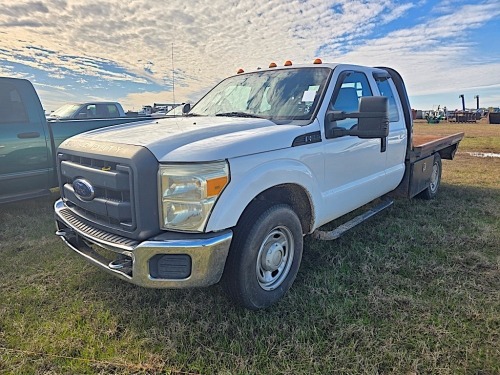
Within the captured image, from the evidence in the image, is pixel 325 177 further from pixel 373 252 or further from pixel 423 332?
pixel 423 332

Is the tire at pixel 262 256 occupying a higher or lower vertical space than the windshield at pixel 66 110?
lower

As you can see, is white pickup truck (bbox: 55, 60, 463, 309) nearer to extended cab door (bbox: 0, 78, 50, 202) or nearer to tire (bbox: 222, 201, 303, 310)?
tire (bbox: 222, 201, 303, 310)

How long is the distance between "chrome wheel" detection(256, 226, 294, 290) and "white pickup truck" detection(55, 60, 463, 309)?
10 millimetres

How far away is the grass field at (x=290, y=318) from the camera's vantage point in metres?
2.23

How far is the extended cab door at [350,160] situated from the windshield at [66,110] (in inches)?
341

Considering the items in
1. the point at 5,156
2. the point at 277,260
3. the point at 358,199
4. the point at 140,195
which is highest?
the point at 5,156

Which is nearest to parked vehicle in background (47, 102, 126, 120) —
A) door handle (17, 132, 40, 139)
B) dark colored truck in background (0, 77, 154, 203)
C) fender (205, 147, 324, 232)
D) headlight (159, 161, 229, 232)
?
dark colored truck in background (0, 77, 154, 203)

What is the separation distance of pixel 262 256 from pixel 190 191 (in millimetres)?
845

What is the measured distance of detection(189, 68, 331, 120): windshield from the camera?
3242 millimetres

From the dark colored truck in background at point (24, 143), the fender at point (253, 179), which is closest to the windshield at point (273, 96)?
the fender at point (253, 179)

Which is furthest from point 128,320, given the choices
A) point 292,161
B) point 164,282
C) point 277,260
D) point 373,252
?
point 373,252

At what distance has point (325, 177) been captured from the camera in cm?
320

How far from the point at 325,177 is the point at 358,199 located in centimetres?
78

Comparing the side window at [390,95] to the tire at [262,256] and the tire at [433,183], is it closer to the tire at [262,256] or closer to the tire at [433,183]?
the tire at [433,183]
